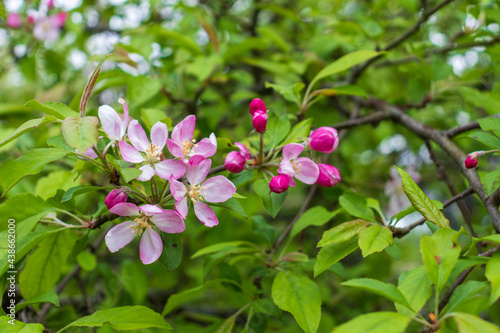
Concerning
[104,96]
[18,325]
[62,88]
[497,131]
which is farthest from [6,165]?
[104,96]

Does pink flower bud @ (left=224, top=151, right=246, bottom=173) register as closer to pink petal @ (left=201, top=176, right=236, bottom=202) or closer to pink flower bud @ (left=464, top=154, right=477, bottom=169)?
pink petal @ (left=201, top=176, right=236, bottom=202)

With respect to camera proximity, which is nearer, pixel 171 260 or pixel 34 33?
pixel 171 260

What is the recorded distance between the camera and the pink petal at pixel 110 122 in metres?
1.14

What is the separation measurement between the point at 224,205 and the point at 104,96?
2.86 m

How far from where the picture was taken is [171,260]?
1.14m

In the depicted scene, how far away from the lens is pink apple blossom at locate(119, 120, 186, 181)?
3.66 feet

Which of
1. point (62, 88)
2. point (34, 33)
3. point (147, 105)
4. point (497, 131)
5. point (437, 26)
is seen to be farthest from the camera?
point (437, 26)

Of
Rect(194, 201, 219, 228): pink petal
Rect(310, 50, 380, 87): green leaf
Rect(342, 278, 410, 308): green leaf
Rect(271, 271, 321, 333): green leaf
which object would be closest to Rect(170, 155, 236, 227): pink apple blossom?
Rect(194, 201, 219, 228): pink petal

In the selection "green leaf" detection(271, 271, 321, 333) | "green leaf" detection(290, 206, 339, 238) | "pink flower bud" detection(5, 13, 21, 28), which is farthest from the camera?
"pink flower bud" detection(5, 13, 21, 28)

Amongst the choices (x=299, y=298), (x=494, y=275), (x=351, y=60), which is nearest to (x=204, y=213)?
(x=299, y=298)

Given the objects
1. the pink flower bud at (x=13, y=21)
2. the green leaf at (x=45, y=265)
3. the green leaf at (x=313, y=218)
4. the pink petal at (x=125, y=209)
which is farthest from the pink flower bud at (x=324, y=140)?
the pink flower bud at (x=13, y=21)

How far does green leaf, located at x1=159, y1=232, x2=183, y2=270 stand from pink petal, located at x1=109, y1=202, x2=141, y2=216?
11 centimetres

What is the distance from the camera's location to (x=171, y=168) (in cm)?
112

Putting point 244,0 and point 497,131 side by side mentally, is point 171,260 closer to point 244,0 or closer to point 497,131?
point 497,131
